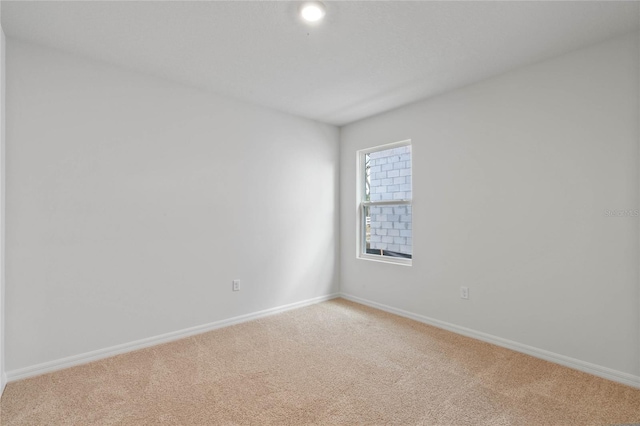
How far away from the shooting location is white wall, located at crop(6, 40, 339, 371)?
7.69 ft

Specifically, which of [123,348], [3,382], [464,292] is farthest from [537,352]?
[3,382]

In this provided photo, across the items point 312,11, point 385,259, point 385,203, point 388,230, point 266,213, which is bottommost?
point 385,259

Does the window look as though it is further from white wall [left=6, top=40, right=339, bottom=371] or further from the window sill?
white wall [left=6, top=40, right=339, bottom=371]

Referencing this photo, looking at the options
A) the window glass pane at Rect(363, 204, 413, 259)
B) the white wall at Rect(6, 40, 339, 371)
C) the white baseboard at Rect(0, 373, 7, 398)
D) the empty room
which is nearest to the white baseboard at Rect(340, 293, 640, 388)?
the empty room

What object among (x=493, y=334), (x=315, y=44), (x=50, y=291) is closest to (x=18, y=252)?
(x=50, y=291)

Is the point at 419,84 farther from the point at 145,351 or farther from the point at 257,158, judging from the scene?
the point at 145,351

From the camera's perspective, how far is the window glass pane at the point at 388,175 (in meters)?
3.76

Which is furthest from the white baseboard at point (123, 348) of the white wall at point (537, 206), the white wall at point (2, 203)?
the white wall at point (537, 206)

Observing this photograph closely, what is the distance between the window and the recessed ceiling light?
1.99 m

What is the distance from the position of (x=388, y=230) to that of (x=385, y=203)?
1.11ft

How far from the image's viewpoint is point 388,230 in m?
3.99

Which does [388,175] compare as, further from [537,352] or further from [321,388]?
[321,388]

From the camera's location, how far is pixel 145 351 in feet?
9.02

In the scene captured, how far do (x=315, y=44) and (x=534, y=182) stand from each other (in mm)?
2090
